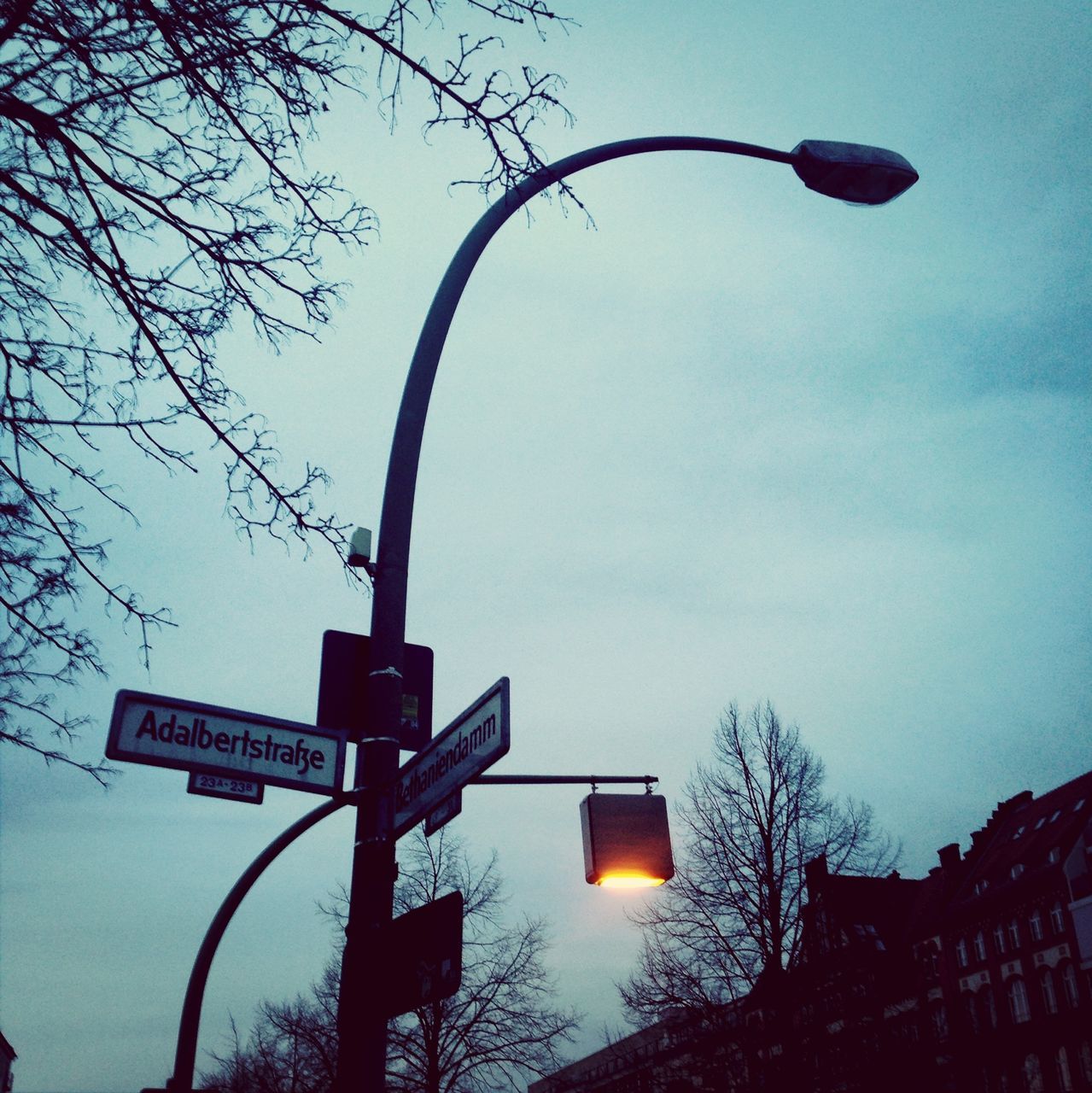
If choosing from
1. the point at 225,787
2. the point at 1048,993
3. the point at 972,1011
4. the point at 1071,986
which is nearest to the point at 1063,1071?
the point at 1048,993

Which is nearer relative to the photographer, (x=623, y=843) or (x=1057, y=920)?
(x=623, y=843)

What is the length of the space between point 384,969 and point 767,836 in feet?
73.8

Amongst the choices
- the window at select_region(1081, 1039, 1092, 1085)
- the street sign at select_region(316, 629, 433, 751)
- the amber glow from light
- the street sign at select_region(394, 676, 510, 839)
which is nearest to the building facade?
the window at select_region(1081, 1039, 1092, 1085)

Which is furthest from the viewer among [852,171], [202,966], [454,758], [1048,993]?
[1048,993]

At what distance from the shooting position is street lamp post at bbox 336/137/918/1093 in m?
4.05

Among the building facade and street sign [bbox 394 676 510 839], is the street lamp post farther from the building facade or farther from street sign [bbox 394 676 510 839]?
the building facade

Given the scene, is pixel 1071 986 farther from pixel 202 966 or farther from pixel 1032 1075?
pixel 202 966

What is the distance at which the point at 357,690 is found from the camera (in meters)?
4.74

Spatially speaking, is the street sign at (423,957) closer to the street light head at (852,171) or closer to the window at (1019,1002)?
the street light head at (852,171)

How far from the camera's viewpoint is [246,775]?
4.38 meters

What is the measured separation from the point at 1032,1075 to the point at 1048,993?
3.49 metres

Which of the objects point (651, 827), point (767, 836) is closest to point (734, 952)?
point (767, 836)

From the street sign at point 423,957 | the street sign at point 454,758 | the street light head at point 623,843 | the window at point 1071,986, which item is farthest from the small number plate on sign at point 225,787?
Result: the window at point 1071,986

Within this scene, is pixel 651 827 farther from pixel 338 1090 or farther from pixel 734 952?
pixel 734 952
